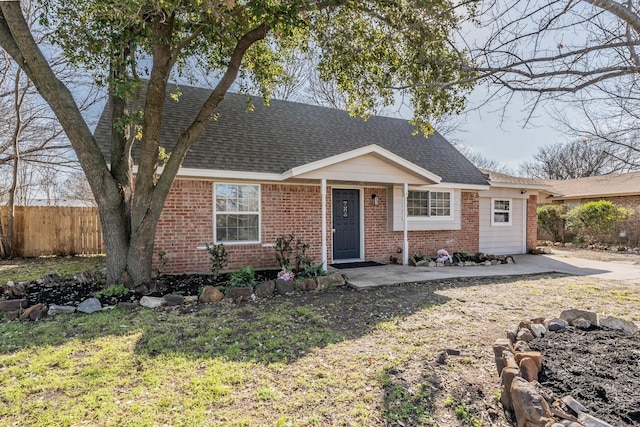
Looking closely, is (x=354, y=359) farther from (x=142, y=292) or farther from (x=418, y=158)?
(x=418, y=158)

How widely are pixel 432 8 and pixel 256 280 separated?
5804 mm

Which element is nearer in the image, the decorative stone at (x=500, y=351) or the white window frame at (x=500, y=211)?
the decorative stone at (x=500, y=351)

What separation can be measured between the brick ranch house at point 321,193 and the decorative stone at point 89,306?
7.97 ft

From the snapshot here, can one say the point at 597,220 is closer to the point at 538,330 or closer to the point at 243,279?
the point at 538,330

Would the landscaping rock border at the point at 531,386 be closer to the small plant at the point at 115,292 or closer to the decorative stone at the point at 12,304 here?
the small plant at the point at 115,292

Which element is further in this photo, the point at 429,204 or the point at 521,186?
the point at 521,186

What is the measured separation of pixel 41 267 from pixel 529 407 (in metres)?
11.4

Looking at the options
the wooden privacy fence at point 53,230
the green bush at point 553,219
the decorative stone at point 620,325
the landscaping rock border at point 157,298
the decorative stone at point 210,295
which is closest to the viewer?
the decorative stone at point 620,325

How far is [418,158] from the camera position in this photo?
39.0 feet

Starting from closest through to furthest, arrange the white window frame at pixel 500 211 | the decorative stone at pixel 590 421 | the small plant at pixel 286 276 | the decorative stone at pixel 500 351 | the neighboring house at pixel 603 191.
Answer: the decorative stone at pixel 590 421
the decorative stone at pixel 500 351
the small plant at pixel 286 276
the white window frame at pixel 500 211
the neighboring house at pixel 603 191

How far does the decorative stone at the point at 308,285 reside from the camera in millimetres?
6682

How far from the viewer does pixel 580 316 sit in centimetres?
410

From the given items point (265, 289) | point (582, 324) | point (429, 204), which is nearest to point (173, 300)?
point (265, 289)

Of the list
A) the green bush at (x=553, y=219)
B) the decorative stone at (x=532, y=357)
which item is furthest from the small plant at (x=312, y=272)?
the green bush at (x=553, y=219)
